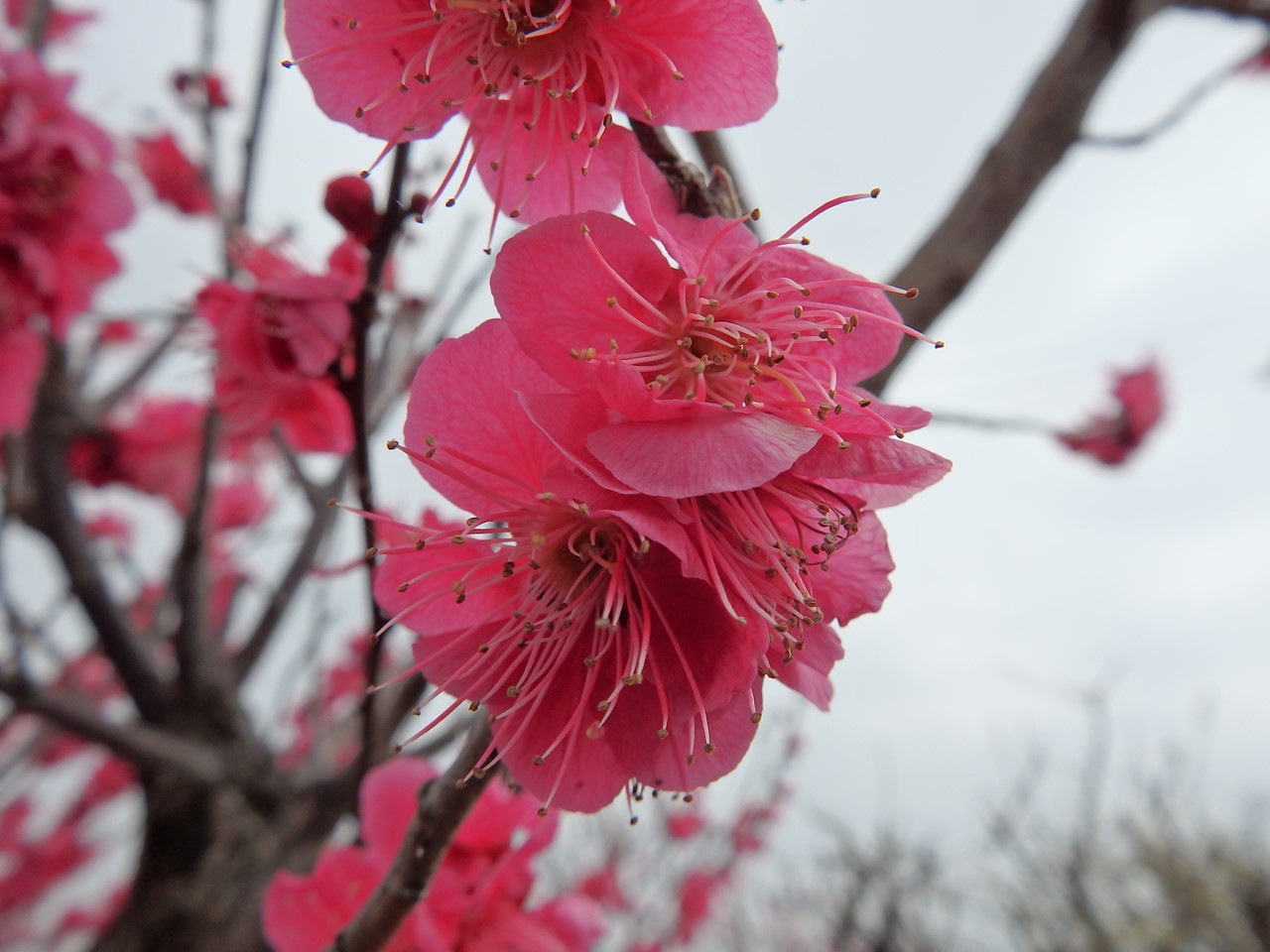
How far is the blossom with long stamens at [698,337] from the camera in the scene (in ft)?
1.66

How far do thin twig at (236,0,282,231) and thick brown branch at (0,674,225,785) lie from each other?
1116 mm

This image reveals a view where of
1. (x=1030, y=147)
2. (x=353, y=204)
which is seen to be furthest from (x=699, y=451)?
(x=1030, y=147)

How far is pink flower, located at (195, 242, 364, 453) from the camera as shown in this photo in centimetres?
95

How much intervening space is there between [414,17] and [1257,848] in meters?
8.68

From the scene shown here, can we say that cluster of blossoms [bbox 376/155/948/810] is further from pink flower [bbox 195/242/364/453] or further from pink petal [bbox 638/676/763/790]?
pink flower [bbox 195/242/364/453]

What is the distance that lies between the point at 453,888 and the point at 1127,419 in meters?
2.72

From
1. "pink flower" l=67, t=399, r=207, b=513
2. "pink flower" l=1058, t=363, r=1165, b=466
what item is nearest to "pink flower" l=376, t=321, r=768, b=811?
"pink flower" l=67, t=399, r=207, b=513

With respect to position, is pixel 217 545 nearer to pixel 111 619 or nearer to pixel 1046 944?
pixel 111 619

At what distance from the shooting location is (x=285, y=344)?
105 cm

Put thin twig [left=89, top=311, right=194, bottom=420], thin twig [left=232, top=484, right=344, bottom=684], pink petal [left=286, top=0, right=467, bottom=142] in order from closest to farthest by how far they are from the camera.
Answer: pink petal [left=286, top=0, right=467, bottom=142], thin twig [left=232, top=484, right=344, bottom=684], thin twig [left=89, top=311, right=194, bottom=420]

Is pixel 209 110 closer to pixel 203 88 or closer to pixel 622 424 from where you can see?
pixel 203 88

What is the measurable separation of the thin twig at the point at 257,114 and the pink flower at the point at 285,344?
314 millimetres

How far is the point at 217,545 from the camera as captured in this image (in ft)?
10.8

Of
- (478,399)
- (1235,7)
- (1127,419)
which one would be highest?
(1235,7)
